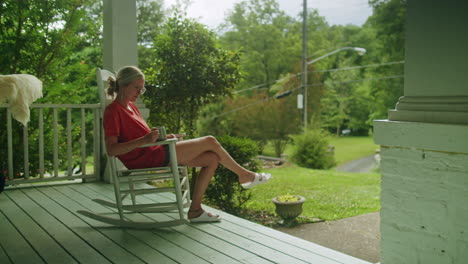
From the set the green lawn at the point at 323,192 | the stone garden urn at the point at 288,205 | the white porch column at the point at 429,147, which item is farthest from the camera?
the green lawn at the point at 323,192

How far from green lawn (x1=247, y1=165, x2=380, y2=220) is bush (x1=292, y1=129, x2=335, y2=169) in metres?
0.44

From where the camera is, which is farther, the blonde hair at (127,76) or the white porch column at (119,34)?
the white porch column at (119,34)

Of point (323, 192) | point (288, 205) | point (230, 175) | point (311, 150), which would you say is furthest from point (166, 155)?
point (311, 150)

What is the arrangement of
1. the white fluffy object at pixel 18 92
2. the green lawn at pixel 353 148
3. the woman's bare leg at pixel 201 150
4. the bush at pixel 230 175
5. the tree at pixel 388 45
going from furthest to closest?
1. the green lawn at pixel 353 148
2. the tree at pixel 388 45
3. the bush at pixel 230 175
4. the white fluffy object at pixel 18 92
5. the woman's bare leg at pixel 201 150

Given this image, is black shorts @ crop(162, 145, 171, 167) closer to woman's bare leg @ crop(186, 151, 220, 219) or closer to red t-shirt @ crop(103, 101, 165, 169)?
red t-shirt @ crop(103, 101, 165, 169)

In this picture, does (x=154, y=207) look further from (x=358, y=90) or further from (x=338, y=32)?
(x=338, y=32)

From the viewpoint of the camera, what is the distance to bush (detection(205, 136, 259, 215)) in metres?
4.38

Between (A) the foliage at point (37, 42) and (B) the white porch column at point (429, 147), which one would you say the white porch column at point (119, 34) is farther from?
(B) the white porch column at point (429, 147)

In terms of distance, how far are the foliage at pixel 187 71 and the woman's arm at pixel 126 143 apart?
2450 millimetres

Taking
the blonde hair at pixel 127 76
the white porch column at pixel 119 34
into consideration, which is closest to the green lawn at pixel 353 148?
the white porch column at pixel 119 34

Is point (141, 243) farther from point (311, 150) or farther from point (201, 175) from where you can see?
point (311, 150)

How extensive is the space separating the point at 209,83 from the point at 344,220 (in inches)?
143

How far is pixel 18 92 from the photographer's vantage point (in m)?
3.13

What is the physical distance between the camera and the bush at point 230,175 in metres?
4.38
